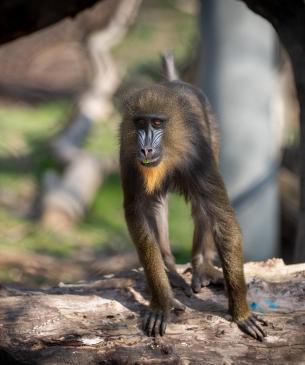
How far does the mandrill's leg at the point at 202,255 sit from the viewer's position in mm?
5340

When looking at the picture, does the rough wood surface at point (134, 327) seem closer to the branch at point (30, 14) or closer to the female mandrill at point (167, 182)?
the female mandrill at point (167, 182)

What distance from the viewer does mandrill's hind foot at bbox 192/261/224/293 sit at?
536 cm

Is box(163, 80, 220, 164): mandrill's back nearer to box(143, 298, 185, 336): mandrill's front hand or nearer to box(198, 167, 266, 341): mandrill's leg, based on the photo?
box(198, 167, 266, 341): mandrill's leg

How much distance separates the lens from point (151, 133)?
491 centimetres

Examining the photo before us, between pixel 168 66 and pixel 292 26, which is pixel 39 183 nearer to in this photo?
pixel 168 66

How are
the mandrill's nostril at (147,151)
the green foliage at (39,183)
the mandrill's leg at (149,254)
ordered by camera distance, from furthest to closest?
1. the green foliage at (39,183)
2. the mandrill's leg at (149,254)
3. the mandrill's nostril at (147,151)

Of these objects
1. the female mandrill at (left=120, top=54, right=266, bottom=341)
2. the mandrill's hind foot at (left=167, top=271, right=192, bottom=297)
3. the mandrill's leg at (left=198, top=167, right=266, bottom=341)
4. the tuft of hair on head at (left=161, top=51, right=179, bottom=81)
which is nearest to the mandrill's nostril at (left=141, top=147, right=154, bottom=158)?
the female mandrill at (left=120, top=54, right=266, bottom=341)

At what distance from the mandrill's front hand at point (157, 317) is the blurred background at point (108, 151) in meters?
1.44

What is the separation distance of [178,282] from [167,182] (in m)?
0.74

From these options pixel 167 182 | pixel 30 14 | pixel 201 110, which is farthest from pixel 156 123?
pixel 30 14

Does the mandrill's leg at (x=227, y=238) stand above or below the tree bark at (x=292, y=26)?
below

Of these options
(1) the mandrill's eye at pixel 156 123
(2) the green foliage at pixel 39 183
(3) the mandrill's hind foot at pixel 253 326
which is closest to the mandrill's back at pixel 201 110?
(1) the mandrill's eye at pixel 156 123

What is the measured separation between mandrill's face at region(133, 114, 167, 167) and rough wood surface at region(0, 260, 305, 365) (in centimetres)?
93

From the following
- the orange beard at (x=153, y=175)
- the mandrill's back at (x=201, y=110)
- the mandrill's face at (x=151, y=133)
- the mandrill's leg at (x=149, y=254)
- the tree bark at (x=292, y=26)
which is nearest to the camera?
the mandrill's face at (x=151, y=133)
